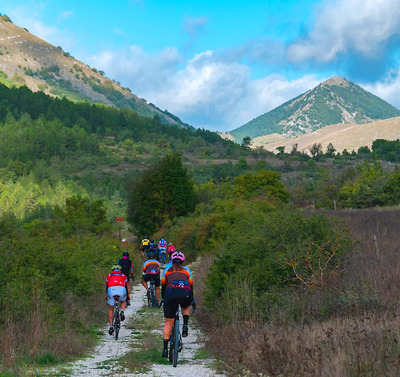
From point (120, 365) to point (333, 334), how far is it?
12.6ft

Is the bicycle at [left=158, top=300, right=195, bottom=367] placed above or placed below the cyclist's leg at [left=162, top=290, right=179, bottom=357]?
below

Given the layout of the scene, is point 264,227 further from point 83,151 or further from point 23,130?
point 23,130

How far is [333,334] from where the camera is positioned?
788 centimetres

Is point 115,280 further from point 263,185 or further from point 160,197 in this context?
point 263,185

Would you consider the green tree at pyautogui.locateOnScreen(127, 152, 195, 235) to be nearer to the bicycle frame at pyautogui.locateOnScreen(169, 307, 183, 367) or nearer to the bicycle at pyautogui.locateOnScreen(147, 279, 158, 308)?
the bicycle at pyautogui.locateOnScreen(147, 279, 158, 308)

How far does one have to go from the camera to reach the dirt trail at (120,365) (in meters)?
8.73

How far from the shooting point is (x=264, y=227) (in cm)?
1567

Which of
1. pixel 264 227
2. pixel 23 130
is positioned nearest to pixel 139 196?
pixel 264 227

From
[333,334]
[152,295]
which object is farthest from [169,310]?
[152,295]

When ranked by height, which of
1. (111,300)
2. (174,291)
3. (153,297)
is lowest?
(153,297)

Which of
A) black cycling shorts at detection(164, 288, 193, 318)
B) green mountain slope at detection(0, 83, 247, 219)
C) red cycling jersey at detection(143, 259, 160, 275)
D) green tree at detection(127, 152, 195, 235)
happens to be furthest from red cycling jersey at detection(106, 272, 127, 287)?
green mountain slope at detection(0, 83, 247, 219)

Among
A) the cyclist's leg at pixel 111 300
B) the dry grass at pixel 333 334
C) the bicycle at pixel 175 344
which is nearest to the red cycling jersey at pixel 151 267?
the cyclist's leg at pixel 111 300

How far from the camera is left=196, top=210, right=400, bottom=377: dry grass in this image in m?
6.79

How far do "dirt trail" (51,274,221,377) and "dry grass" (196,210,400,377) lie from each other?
454mm
